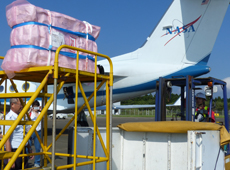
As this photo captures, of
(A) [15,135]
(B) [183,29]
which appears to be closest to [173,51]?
(B) [183,29]

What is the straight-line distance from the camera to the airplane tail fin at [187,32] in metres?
11.8

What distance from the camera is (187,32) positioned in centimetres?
1230

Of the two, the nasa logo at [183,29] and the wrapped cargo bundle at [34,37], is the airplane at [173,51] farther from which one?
the wrapped cargo bundle at [34,37]

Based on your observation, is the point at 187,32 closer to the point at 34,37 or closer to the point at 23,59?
the point at 34,37

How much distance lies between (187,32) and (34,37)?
30.7ft

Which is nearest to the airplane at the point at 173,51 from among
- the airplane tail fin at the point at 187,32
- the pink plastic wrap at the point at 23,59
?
the airplane tail fin at the point at 187,32

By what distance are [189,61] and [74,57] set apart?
885cm

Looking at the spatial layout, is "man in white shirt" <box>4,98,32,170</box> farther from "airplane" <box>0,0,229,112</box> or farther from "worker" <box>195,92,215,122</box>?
"airplane" <box>0,0,229,112</box>

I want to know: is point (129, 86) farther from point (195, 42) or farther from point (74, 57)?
point (74, 57)

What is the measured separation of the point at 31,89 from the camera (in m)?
16.8

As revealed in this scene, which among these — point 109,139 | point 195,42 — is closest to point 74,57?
point 109,139

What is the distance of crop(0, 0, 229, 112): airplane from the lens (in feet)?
38.9

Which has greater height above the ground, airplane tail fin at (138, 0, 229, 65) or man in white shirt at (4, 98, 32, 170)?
airplane tail fin at (138, 0, 229, 65)

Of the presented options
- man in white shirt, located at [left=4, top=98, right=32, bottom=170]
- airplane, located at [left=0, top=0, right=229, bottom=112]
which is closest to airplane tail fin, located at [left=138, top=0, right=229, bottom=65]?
airplane, located at [left=0, top=0, right=229, bottom=112]
